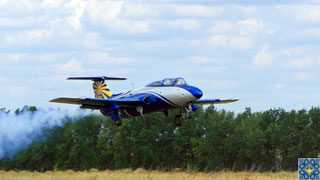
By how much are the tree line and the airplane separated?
126ft

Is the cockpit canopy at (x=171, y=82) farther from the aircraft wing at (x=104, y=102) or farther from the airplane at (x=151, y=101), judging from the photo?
the aircraft wing at (x=104, y=102)

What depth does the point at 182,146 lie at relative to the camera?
8844 cm

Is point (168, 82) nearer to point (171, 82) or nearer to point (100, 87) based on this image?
point (171, 82)

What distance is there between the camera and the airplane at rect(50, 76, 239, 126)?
141ft

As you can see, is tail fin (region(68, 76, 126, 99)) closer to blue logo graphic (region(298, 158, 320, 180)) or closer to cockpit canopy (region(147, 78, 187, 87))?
cockpit canopy (region(147, 78, 187, 87))

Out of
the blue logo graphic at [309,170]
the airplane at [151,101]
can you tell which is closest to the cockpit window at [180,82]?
the airplane at [151,101]

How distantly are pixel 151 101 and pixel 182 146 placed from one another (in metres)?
44.3

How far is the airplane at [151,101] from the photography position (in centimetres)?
4312

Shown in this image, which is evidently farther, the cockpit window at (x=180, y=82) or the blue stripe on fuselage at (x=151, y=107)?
the blue stripe on fuselage at (x=151, y=107)

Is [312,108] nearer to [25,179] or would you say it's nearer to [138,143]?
[138,143]

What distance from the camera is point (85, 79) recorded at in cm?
5191

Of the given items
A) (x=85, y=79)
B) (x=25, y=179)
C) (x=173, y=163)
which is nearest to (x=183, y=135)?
(x=173, y=163)

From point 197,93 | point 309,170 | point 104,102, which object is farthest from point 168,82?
point 309,170

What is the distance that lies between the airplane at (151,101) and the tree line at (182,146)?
38498 millimetres
